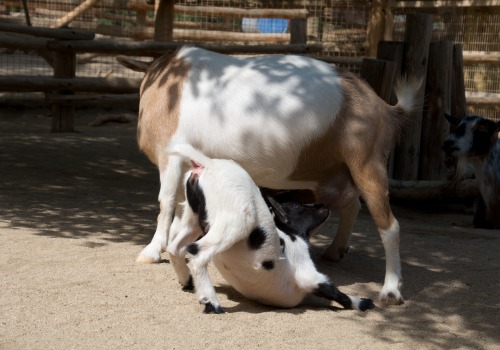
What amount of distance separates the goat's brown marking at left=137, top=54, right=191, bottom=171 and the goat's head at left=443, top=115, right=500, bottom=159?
139 inches

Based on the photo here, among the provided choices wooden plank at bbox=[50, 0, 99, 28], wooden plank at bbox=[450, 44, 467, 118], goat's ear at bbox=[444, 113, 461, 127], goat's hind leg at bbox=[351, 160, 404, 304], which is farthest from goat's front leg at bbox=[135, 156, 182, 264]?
wooden plank at bbox=[50, 0, 99, 28]

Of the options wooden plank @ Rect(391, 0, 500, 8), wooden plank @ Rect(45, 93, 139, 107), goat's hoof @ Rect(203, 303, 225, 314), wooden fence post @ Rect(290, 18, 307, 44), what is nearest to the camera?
goat's hoof @ Rect(203, 303, 225, 314)

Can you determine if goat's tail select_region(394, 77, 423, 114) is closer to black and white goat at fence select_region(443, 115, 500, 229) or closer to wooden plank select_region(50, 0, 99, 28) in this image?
black and white goat at fence select_region(443, 115, 500, 229)

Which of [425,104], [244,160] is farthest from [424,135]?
[244,160]

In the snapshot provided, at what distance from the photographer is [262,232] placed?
14.1 feet

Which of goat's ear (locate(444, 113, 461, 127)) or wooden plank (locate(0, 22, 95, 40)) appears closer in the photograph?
goat's ear (locate(444, 113, 461, 127))

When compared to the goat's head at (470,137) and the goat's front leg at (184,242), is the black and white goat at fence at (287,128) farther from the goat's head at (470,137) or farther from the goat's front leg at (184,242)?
the goat's head at (470,137)

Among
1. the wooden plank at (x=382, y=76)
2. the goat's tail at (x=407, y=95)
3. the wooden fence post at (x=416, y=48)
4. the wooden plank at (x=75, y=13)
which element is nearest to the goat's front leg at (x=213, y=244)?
the goat's tail at (x=407, y=95)

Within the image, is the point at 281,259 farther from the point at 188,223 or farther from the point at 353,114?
the point at 353,114

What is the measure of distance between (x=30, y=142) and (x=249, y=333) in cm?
699

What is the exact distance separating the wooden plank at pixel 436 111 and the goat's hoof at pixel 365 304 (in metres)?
4.16

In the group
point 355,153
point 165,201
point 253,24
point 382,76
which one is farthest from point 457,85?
point 253,24

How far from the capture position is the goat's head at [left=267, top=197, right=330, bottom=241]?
468 cm

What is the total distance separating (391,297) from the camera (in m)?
4.79
